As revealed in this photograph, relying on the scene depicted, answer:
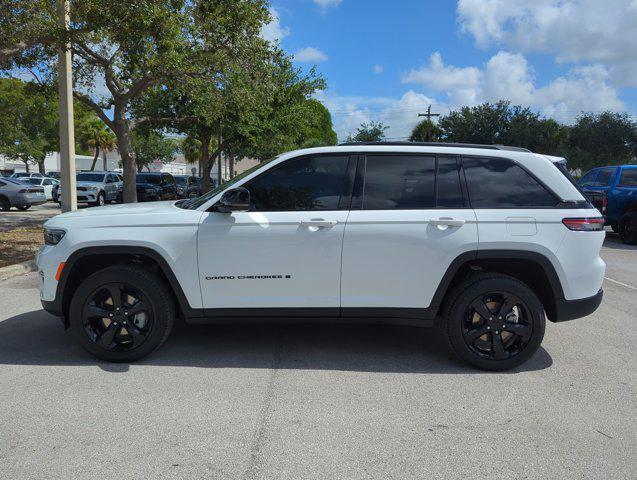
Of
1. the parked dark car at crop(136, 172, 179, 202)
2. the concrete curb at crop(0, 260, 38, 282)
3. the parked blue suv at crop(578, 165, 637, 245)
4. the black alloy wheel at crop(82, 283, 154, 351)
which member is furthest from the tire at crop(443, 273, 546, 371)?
the parked dark car at crop(136, 172, 179, 202)

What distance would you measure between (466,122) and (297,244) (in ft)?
126

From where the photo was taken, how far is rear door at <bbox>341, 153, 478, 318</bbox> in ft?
14.0

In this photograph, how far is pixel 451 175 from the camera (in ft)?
14.6

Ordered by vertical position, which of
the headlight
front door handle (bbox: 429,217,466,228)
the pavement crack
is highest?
front door handle (bbox: 429,217,466,228)

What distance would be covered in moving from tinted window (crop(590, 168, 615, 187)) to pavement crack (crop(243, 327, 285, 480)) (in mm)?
12230

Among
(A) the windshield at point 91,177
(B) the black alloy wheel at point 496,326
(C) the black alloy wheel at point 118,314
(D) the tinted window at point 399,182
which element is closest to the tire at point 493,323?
(B) the black alloy wheel at point 496,326

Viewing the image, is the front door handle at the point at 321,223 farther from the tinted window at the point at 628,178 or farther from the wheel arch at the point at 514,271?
the tinted window at the point at 628,178

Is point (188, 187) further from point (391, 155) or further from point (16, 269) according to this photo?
point (391, 155)


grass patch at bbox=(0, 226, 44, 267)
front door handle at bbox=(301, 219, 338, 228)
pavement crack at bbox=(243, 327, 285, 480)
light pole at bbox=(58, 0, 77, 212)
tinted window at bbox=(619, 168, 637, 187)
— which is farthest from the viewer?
→ tinted window at bbox=(619, 168, 637, 187)

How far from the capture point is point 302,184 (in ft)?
14.6

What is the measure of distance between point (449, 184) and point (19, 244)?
9.64 metres

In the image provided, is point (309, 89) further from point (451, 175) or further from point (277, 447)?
point (277, 447)

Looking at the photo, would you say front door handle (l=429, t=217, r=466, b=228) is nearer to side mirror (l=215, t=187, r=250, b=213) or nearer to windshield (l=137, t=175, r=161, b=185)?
Result: side mirror (l=215, t=187, r=250, b=213)

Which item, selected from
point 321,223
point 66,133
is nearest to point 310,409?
point 321,223
